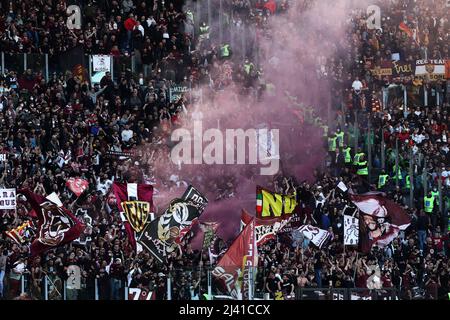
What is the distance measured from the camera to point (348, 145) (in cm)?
3984

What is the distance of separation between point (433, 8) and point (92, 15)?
9737 millimetres

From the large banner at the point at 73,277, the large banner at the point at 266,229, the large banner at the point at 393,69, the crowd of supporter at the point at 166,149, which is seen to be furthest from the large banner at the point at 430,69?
the large banner at the point at 73,277

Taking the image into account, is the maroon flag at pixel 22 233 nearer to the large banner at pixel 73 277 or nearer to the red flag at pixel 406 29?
the large banner at pixel 73 277

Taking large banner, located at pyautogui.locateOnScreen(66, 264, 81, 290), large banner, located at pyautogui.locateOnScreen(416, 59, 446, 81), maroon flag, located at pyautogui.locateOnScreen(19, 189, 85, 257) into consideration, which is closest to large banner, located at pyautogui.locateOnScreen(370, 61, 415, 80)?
large banner, located at pyautogui.locateOnScreen(416, 59, 446, 81)

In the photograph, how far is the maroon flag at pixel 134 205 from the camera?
3281 cm

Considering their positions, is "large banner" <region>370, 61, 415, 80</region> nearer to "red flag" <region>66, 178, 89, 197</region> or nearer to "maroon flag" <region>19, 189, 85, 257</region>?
"red flag" <region>66, 178, 89, 197</region>

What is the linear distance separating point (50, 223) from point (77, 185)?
3542 millimetres

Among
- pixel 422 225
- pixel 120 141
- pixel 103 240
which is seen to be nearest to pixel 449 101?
Result: pixel 422 225

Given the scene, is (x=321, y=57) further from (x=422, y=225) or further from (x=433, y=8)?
(x=422, y=225)

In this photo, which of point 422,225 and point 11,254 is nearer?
point 11,254

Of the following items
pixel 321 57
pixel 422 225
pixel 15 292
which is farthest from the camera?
pixel 321 57

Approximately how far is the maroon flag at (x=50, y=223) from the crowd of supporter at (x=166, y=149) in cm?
46

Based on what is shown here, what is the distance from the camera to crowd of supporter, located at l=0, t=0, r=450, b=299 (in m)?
32.8

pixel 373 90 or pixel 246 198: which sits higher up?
pixel 373 90
